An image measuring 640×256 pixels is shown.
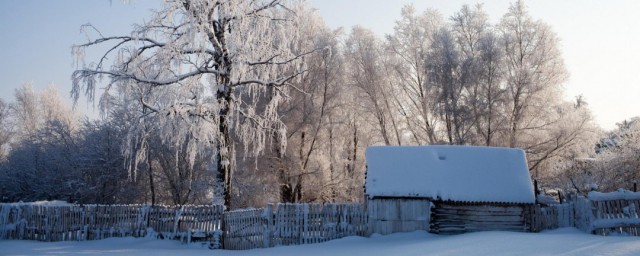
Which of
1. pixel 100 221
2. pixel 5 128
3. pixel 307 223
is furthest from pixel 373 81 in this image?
pixel 5 128

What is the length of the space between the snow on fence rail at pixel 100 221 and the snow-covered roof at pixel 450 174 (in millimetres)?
5923

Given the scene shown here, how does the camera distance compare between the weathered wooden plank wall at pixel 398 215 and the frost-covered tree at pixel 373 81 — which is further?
the frost-covered tree at pixel 373 81

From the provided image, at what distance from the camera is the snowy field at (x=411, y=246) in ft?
32.1

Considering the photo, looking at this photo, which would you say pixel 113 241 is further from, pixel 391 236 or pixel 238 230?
pixel 391 236

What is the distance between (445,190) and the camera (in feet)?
51.3

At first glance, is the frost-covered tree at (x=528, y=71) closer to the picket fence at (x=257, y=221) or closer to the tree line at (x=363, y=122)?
the tree line at (x=363, y=122)

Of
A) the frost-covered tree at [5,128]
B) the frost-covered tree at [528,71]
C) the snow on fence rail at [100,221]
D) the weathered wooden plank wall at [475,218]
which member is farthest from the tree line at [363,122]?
the frost-covered tree at [5,128]

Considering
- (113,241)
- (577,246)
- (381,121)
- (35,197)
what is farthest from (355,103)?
(35,197)

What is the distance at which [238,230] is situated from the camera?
54.0ft

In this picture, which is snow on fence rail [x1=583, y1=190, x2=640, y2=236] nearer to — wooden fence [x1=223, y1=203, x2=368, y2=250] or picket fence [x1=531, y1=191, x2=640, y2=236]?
picket fence [x1=531, y1=191, x2=640, y2=236]

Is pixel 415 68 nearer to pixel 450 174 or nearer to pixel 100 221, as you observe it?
pixel 450 174

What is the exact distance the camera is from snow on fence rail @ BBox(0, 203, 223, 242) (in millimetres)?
17062

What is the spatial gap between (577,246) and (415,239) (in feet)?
17.7

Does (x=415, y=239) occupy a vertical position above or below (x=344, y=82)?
below
